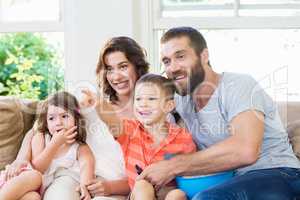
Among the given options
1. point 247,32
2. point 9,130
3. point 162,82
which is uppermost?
point 247,32

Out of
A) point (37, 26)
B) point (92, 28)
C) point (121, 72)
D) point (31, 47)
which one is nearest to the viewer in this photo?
point (121, 72)

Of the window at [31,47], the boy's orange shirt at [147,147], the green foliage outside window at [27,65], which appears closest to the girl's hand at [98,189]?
the boy's orange shirt at [147,147]

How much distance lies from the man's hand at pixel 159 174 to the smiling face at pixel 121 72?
1.47 ft

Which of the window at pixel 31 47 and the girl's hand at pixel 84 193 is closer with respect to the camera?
the girl's hand at pixel 84 193

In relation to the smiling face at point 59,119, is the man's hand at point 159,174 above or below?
below

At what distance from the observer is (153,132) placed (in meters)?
2.38

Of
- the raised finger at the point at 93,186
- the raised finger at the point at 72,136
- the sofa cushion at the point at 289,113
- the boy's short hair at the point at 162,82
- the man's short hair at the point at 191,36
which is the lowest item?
the raised finger at the point at 93,186

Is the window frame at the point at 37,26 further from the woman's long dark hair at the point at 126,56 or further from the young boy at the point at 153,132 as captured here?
the young boy at the point at 153,132

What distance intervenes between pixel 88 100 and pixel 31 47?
4.61 feet

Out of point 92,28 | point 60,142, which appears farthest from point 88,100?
point 92,28

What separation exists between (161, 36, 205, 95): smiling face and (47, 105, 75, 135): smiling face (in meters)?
0.49

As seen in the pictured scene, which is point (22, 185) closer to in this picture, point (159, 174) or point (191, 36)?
point (159, 174)

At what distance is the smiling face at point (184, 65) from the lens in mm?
2420

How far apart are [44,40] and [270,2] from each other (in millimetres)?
1520
